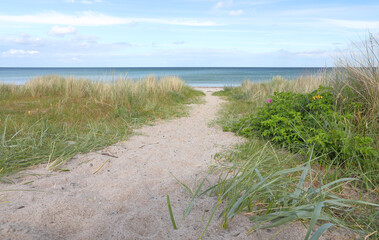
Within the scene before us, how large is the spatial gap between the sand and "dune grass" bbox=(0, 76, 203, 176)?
0.24 metres

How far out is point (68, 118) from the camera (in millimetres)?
4453

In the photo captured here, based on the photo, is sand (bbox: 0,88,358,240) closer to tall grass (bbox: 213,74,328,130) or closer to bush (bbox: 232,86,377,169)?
bush (bbox: 232,86,377,169)

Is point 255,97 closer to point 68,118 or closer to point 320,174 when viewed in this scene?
point 68,118

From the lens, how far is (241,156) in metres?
2.78

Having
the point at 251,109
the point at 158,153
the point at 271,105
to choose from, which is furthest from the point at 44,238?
the point at 251,109

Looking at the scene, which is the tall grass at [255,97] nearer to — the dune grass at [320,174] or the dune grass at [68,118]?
the dune grass at [320,174]

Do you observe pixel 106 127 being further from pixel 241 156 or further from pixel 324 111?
pixel 324 111

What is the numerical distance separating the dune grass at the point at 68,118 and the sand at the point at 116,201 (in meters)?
0.24

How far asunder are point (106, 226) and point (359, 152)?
227 cm

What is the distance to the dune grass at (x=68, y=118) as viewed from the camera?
2752 mm

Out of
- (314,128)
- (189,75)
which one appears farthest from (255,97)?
(189,75)

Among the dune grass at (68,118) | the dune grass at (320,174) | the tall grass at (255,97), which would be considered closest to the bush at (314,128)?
the dune grass at (320,174)

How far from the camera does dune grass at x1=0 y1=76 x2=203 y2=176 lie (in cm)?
275

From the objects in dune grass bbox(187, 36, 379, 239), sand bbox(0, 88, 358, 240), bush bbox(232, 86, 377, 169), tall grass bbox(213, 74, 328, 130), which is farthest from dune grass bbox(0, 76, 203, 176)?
bush bbox(232, 86, 377, 169)
